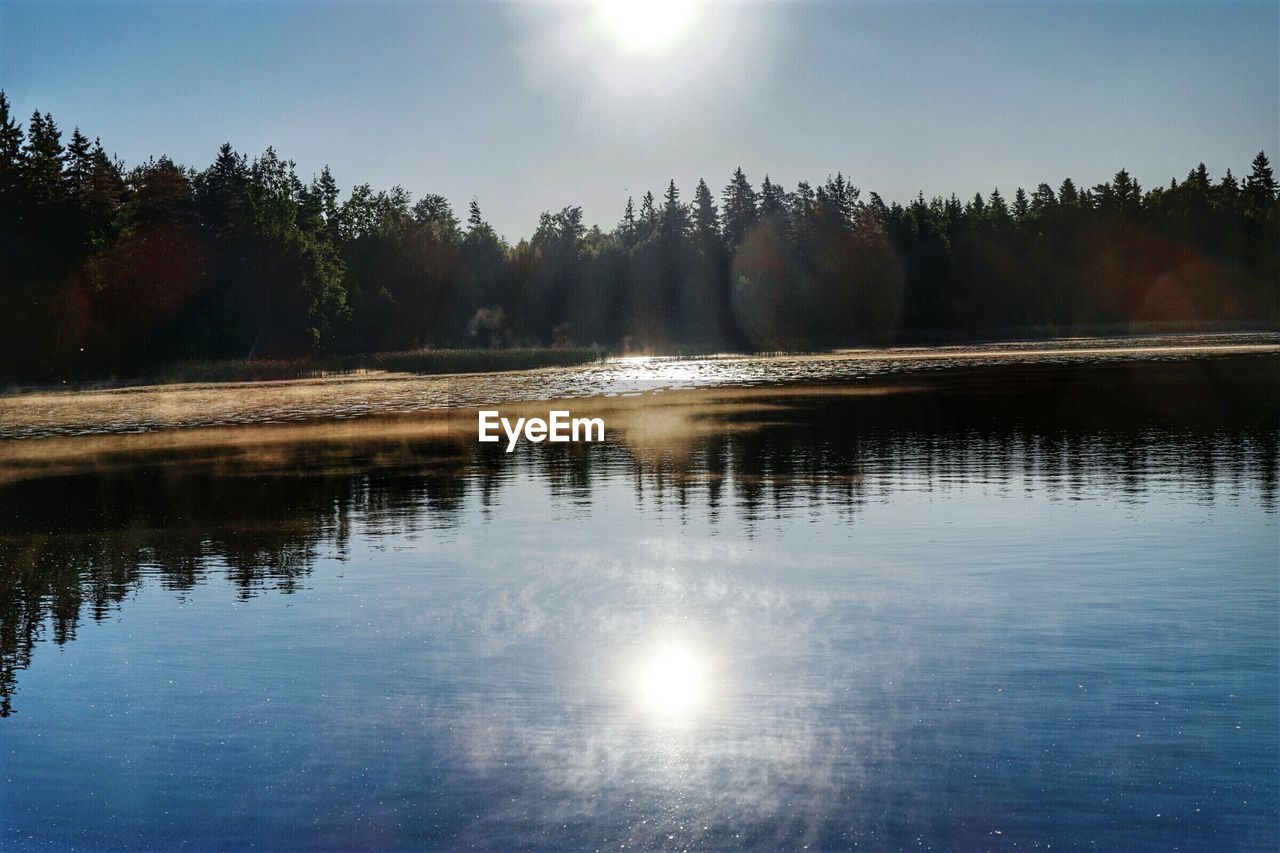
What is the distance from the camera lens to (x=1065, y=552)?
2100cm

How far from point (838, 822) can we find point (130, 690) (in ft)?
28.8

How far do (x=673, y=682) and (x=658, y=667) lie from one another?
626 millimetres

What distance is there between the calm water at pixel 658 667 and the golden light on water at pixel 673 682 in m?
0.05

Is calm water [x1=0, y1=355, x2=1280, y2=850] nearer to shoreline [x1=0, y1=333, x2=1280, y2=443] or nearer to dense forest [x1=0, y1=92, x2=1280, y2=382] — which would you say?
shoreline [x1=0, y1=333, x2=1280, y2=443]

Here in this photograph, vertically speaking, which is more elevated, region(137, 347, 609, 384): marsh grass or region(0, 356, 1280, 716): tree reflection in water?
Result: region(137, 347, 609, 384): marsh grass

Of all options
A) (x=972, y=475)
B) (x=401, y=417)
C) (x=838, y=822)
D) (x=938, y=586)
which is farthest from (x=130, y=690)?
(x=401, y=417)

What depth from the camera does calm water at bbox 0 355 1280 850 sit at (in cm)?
1104

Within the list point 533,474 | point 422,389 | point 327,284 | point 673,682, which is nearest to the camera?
point 673,682

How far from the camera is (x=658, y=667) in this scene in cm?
1502

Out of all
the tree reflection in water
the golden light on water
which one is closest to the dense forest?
the tree reflection in water

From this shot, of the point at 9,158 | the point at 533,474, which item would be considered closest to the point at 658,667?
the point at 533,474

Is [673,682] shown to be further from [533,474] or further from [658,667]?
[533,474]

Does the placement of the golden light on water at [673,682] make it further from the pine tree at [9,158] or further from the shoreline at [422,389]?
the pine tree at [9,158]

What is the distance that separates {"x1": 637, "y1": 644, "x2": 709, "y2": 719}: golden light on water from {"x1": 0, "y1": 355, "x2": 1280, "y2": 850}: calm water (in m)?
0.05
